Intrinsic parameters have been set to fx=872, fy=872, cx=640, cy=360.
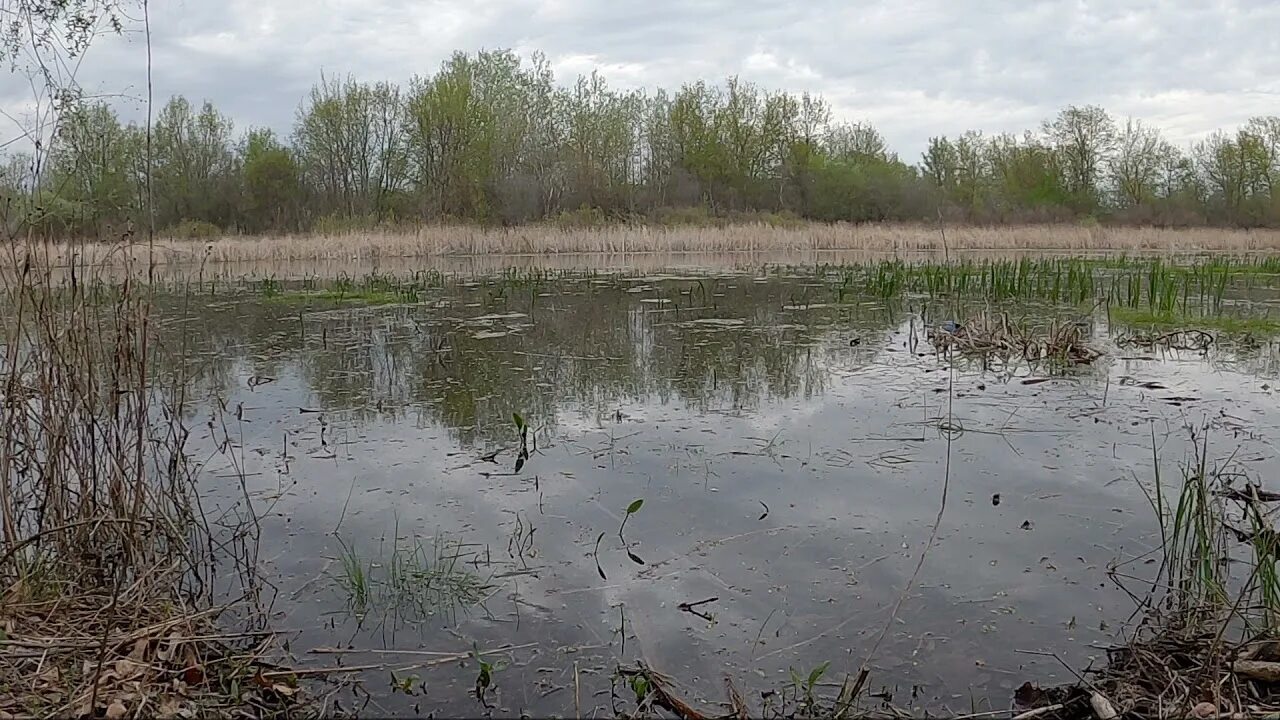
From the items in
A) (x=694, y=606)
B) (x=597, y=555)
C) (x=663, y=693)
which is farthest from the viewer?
(x=597, y=555)

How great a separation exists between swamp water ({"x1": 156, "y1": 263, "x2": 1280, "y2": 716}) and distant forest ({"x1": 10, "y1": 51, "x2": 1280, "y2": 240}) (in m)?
18.6

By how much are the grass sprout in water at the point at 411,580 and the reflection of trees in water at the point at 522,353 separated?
108 cm

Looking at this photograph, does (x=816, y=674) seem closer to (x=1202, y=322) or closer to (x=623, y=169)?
(x=1202, y=322)

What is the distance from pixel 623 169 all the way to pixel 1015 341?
2443cm

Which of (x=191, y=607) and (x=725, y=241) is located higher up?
(x=725, y=241)

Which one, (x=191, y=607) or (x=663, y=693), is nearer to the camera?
(x=663, y=693)

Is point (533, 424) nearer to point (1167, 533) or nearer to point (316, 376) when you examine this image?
point (316, 376)

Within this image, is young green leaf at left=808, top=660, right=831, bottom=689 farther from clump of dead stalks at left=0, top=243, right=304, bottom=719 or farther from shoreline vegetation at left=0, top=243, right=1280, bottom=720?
clump of dead stalks at left=0, top=243, right=304, bottom=719

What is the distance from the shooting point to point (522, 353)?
20.6 ft

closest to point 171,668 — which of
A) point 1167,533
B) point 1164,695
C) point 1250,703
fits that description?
point 1164,695

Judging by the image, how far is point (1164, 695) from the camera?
1861mm

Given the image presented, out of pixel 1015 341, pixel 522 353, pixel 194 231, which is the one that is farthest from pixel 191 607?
pixel 194 231

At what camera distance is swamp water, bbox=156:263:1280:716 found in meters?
2.14

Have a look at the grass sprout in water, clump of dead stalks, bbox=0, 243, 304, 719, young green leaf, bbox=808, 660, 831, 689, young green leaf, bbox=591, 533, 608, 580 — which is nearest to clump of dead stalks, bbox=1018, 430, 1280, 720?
young green leaf, bbox=808, 660, 831, 689
